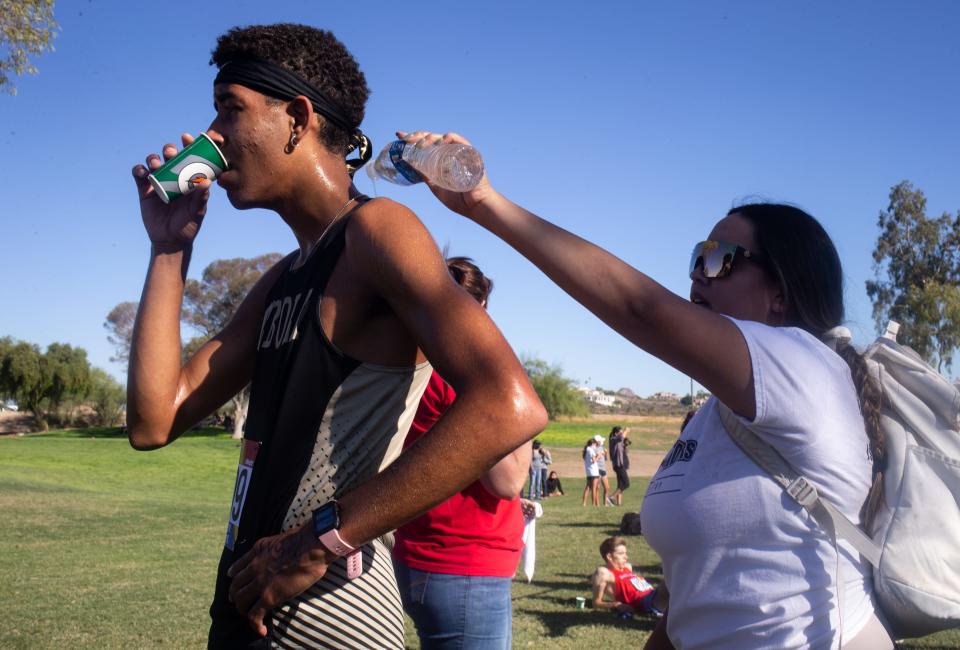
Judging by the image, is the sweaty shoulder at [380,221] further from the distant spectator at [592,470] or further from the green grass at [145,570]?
the distant spectator at [592,470]

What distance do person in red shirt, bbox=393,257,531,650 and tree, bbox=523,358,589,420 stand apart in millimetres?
95780

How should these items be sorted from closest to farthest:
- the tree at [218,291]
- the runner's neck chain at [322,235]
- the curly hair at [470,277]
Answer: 1. the runner's neck chain at [322,235]
2. the curly hair at [470,277]
3. the tree at [218,291]

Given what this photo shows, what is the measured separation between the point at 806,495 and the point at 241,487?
1.29 m

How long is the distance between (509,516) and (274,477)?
6.86 ft

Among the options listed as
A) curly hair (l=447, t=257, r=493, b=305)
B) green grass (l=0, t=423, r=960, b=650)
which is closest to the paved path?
green grass (l=0, t=423, r=960, b=650)

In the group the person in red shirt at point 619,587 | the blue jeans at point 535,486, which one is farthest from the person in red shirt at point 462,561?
the blue jeans at point 535,486

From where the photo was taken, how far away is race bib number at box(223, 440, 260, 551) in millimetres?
2010

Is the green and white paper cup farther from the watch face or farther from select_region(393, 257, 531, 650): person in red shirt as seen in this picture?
select_region(393, 257, 531, 650): person in red shirt

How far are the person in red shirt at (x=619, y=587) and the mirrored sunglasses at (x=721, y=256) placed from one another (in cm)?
789

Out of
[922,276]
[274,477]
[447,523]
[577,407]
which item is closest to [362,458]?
[274,477]

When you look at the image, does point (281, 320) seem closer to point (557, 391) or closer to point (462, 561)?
point (462, 561)

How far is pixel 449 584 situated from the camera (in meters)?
3.53

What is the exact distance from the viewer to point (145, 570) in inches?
469

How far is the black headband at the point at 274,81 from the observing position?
2158 millimetres
